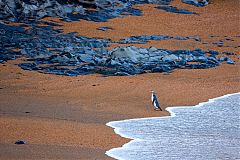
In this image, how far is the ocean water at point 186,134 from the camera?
26.0 feet

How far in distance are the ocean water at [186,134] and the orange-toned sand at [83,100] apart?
348mm

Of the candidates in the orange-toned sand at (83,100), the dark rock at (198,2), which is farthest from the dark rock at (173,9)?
the orange-toned sand at (83,100)

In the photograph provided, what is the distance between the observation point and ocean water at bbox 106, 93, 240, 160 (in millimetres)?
7914

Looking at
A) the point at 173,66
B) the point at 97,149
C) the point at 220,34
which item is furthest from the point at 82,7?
the point at 97,149

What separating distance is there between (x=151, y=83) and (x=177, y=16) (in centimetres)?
1176

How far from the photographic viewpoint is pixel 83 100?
12.7 metres

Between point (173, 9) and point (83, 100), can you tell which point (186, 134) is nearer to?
point (83, 100)

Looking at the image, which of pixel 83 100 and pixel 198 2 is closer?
pixel 83 100

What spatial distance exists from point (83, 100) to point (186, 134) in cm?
367

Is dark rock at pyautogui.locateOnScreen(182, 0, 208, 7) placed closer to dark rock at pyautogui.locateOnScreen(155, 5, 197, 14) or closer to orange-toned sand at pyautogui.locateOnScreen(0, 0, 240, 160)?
dark rock at pyautogui.locateOnScreen(155, 5, 197, 14)

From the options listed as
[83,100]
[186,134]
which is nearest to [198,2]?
[83,100]

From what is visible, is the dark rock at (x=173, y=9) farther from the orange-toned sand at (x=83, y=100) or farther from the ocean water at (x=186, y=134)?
the ocean water at (x=186, y=134)

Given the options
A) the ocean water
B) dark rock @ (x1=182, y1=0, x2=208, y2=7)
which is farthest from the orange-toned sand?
dark rock @ (x1=182, y1=0, x2=208, y2=7)

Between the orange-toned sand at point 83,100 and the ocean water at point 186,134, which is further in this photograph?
the orange-toned sand at point 83,100
